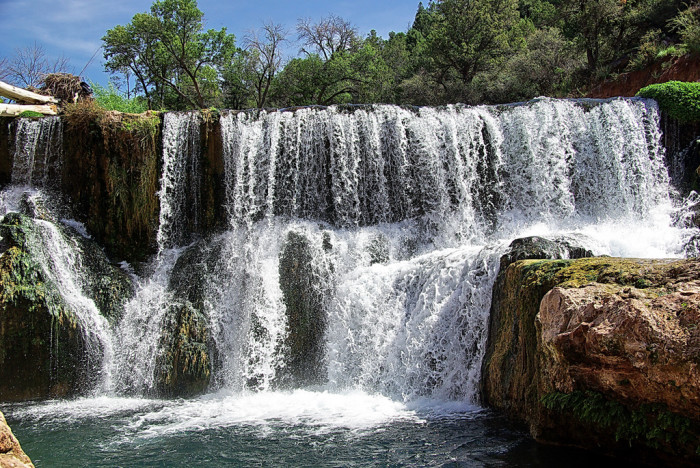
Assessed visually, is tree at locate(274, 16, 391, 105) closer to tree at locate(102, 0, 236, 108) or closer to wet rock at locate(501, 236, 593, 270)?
tree at locate(102, 0, 236, 108)

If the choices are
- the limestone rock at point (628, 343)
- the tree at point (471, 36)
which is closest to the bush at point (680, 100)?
the limestone rock at point (628, 343)

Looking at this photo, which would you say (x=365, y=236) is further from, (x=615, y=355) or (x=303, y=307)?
(x=615, y=355)

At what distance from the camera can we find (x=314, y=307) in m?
11.3

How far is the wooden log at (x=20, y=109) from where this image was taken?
14.7 meters

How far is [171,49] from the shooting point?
27781 mm

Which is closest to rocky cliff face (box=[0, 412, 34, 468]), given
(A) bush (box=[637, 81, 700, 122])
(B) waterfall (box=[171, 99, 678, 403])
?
(B) waterfall (box=[171, 99, 678, 403])

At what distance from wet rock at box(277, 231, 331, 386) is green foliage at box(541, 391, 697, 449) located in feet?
18.1

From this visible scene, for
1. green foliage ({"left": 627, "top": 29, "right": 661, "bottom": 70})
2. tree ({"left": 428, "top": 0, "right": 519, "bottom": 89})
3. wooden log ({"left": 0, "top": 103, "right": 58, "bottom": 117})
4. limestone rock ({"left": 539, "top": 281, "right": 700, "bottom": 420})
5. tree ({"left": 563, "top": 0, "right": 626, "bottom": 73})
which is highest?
tree ({"left": 428, "top": 0, "right": 519, "bottom": 89})

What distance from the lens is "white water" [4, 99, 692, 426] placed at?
37.1 feet

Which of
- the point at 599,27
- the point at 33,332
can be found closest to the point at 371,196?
the point at 33,332

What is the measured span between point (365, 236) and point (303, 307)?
2.56 metres

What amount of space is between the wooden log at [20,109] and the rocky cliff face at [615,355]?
13707 millimetres

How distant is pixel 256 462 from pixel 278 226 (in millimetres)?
7206

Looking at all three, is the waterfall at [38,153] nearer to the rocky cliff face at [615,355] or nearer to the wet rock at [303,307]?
the wet rock at [303,307]
